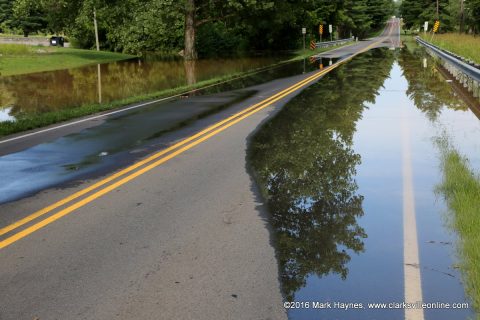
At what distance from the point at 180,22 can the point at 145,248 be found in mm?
54988

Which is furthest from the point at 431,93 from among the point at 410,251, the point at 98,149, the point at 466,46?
the point at 466,46

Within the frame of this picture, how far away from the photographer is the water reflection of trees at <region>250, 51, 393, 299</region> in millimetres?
5094

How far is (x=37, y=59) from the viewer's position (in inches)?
1778

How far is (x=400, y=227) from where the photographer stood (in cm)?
586

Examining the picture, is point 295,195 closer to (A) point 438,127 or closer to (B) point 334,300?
(B) point 334,300

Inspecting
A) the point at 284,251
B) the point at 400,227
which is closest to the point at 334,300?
the point at 284,251

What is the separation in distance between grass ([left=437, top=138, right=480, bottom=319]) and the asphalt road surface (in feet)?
5.26

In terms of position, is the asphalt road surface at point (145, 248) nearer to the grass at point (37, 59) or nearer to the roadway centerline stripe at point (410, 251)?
the roadway centerline stripe at point (410, 251)

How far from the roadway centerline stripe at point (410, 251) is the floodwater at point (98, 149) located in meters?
4.56

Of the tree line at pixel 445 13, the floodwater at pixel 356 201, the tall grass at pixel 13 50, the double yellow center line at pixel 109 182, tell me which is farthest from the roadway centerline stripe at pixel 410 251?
the tree line at pixel 445 13

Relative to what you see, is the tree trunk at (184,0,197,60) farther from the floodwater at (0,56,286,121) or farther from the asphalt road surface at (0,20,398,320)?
the asphalt road surface at (0,20,398,320)

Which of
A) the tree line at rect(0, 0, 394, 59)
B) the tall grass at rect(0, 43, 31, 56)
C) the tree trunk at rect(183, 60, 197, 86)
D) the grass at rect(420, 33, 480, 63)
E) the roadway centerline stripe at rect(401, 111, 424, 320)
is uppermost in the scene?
the tree line at rect(0, 0, 394, 59)

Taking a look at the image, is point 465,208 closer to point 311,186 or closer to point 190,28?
point 311,186

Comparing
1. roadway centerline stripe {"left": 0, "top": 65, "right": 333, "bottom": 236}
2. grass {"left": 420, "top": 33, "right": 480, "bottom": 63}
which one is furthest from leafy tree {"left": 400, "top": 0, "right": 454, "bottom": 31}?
roadway centerline stripe {"left": 0, "top": 65, "right": 333, "bottom": 236}
